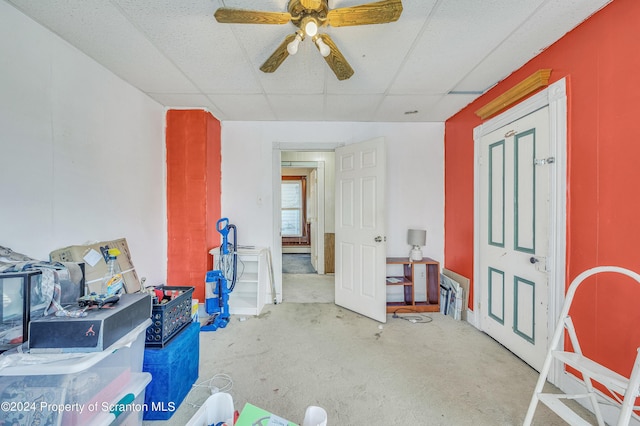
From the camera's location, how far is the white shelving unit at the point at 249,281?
3021 mm

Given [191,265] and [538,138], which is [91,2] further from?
[538,138]

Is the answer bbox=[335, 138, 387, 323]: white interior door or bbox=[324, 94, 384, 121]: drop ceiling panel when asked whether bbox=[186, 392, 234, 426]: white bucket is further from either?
bbox=[324, 94, 384, 121]: drop ceiling panel

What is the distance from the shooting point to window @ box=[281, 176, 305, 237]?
7.11 m

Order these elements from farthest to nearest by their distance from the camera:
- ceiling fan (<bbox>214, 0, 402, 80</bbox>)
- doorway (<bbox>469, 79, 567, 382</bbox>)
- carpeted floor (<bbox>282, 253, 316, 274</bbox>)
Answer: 1. carpeted floor (<bbox>282, 253, 316, 274</bbox>)
2. doorway (<bbox>469, 79, 567, 382</bbox>)
3. ceiling fan (<bbox>214, 0, 402, 80</bbox>)

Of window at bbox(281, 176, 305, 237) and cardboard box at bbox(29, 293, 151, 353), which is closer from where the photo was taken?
cardboard box at bbox(29, 293, 151, 353)

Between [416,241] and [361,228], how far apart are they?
2.43ft

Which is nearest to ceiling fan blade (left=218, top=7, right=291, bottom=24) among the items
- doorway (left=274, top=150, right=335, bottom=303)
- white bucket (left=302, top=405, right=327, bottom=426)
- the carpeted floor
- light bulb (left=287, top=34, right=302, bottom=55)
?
light bulb (left=287, top=34, right=302, bottom=55)

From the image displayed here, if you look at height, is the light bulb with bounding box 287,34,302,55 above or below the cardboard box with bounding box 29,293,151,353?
above

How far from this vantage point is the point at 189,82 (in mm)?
2371

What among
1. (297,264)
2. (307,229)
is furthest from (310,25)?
(307,229)

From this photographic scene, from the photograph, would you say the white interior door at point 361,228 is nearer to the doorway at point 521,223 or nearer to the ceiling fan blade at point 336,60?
the doorway at point 521,223

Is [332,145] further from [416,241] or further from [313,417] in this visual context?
[313,417]

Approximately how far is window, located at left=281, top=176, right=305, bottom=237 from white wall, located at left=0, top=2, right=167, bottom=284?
455 centimetres

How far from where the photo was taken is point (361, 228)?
3.02m
